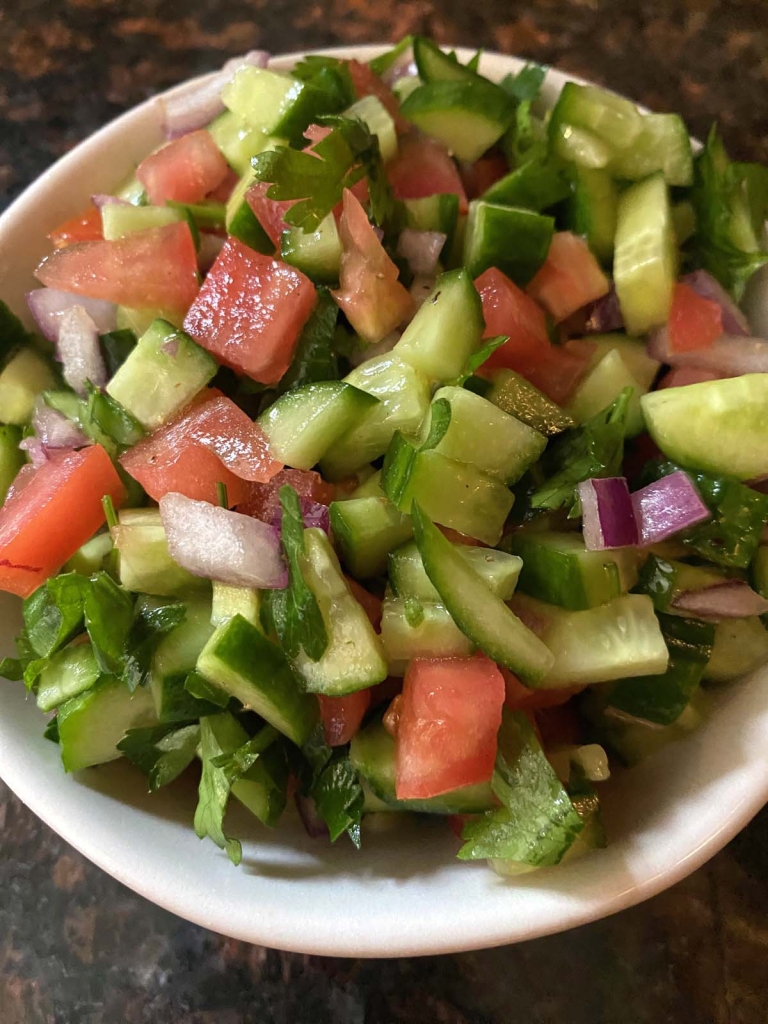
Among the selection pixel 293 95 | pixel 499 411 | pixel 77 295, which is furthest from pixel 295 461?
pixel 293 95

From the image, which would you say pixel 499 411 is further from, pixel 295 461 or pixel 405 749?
pixel 405 749

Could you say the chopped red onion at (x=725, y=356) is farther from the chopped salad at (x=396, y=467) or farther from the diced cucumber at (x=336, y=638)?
the diced cucumber at (x=336, y=638)

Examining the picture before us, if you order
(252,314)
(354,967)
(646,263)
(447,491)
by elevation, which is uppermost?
(252,314)

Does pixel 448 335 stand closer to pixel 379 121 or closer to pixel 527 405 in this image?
pixel 527 405

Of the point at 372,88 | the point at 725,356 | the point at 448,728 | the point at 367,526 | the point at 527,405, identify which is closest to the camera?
the point at 448,728

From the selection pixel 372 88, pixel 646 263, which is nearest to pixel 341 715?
pixel 646 263

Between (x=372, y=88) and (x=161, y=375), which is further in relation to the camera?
(x=372, y=88)
